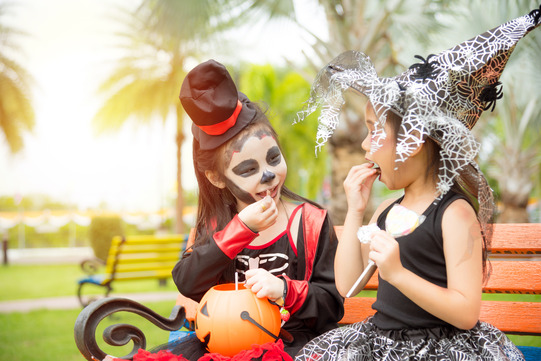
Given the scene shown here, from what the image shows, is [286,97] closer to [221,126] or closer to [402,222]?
[221,126]

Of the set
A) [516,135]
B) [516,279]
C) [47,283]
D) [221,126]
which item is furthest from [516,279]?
[516,135]

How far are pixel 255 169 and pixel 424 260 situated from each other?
0.78m

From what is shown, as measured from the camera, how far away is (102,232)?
15266 mm

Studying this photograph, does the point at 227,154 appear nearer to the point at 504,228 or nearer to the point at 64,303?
the point at 504,228

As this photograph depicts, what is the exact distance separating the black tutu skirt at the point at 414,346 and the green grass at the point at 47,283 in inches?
321

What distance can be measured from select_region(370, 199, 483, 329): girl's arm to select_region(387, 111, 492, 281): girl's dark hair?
0.12 meters

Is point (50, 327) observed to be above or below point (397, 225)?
below

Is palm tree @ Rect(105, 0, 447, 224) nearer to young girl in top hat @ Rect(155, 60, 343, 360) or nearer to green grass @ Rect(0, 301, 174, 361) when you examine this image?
green grass @ Rect(0, 301, 174, 361)

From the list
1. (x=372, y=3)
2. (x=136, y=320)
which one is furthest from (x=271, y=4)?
(x=136, y=320)

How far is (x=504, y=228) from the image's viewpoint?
7.62 ft

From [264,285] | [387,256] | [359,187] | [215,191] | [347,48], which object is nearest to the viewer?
[387,256]

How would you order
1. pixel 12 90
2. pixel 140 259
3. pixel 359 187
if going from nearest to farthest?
pixel 359 187
pixel 140 259
pixel 12 90

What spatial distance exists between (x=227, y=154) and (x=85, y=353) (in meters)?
0.94

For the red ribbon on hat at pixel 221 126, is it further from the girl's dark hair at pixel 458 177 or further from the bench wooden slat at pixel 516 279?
the bench wooden slat at pixel 516 279
